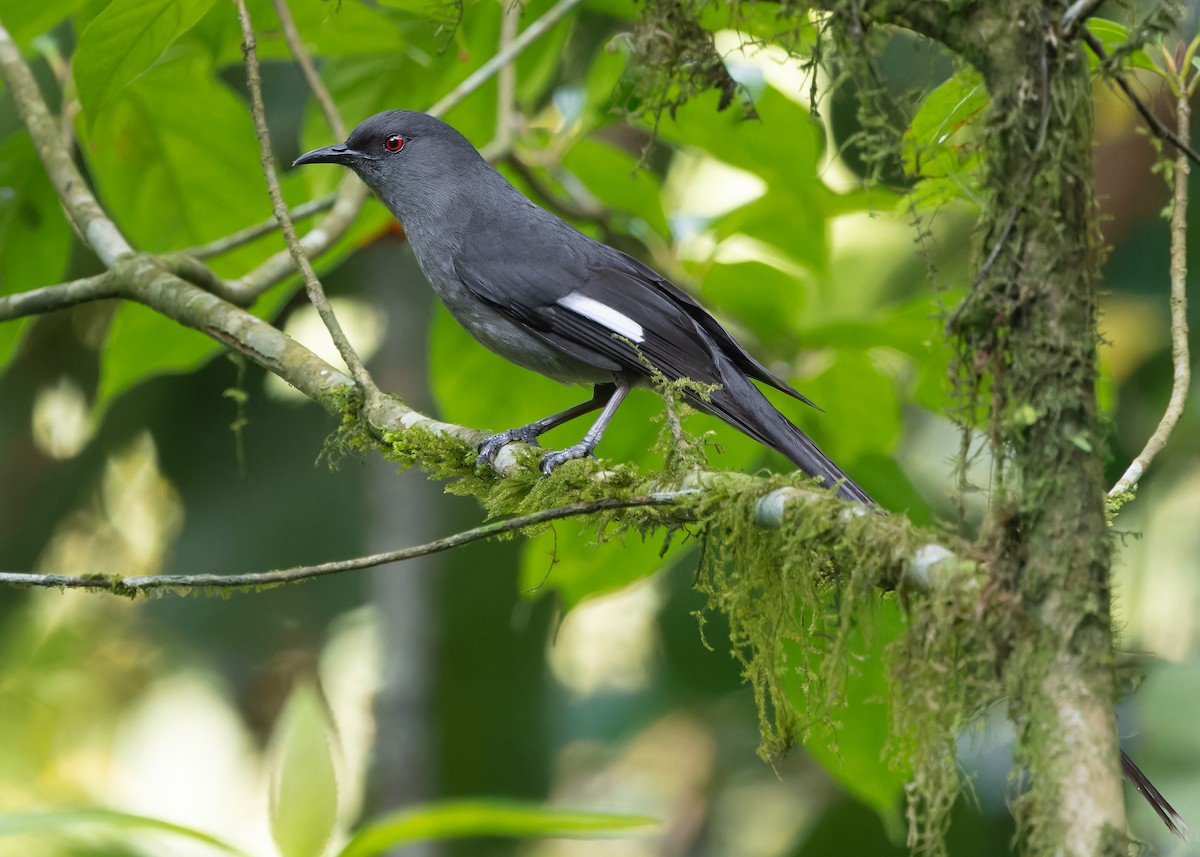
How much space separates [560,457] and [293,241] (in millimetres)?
809

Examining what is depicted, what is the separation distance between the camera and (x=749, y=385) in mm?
3039

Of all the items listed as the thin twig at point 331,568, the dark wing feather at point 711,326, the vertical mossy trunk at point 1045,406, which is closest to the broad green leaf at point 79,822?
the thin twig at point 331,568

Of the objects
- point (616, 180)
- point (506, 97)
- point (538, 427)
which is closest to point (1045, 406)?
point (538, 427)

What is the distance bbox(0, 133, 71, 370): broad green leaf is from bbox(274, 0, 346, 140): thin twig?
2.93 feet

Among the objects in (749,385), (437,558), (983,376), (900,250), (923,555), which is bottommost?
(923,555)

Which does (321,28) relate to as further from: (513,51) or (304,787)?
(304,787)

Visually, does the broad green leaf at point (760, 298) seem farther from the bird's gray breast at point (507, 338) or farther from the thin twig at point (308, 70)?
the thin twig at point (308, 70)

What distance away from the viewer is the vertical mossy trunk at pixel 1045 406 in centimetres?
129

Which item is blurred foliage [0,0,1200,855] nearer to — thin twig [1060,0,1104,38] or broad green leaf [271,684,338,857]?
broad green leaf [271,684,338,857]

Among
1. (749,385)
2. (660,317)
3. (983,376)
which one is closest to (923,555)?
(983,376)

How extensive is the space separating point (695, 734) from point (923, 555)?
173 inches

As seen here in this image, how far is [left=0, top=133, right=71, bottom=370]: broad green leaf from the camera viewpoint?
11.8ft

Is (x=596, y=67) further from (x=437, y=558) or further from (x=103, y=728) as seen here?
(x=103, y=728)

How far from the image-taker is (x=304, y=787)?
6.04 feet
